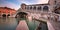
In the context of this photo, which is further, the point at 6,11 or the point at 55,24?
the point at 6,11

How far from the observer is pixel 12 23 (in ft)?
6.17

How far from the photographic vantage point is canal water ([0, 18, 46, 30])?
73.0 inches

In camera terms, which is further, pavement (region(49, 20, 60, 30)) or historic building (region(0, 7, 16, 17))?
historic building (region(0, 7, 16, 17))

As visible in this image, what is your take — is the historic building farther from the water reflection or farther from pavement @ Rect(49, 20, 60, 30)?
pavement @ Rect(49, 20, 60, 30)

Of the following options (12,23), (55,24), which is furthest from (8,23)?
(55,24)

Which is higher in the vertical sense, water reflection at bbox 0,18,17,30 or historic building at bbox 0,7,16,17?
historic building at bbox 0,7,16,17

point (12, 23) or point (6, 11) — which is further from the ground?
point (6, 11)

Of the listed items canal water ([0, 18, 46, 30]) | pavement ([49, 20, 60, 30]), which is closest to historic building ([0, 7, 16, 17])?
canal water ([0, 18, 46, 30])

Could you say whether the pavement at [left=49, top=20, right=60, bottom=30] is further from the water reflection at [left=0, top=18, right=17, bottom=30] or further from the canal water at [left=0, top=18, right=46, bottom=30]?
the water reflection at [left=0, top=18, right=17, bottom=30]

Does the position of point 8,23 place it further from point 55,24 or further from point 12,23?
point 55,24

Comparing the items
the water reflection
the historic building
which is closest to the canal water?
the water reflection

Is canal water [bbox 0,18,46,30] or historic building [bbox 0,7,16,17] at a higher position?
historic building [bbox 0,7,16,17]

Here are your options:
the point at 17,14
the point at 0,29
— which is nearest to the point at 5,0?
the point at 17,14

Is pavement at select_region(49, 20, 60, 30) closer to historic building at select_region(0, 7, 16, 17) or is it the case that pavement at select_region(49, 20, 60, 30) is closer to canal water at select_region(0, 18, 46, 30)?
canal water at select_region(0, 18, 46, 30)
